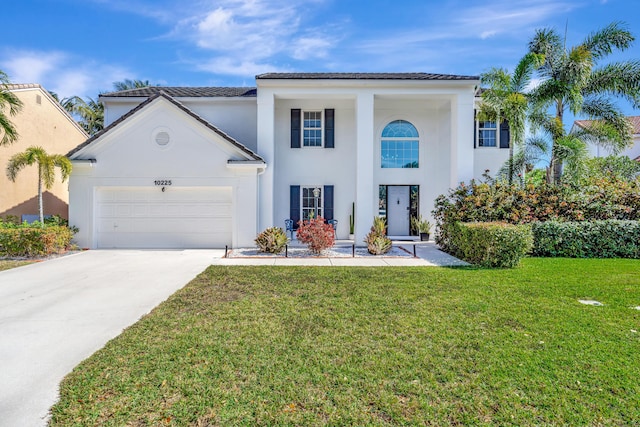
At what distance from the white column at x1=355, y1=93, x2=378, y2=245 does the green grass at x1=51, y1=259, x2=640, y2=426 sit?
23.6ft

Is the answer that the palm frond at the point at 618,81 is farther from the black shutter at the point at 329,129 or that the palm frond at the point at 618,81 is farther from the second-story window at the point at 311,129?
the second-story window at the point at 311,129

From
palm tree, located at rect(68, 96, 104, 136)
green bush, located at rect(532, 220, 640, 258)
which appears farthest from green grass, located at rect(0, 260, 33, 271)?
palm tree, located at rect(68, 96, 104, 136)

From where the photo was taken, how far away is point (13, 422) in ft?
9.54

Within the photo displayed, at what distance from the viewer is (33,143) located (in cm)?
1683

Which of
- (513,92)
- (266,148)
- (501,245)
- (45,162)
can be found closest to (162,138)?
(266,148)

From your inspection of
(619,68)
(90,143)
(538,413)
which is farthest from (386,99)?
(538,413)

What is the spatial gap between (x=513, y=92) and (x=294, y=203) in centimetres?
1026

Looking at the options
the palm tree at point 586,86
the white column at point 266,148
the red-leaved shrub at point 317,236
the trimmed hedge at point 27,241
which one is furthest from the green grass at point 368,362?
the palm tree at point 586,86

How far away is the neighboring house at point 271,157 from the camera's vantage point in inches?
513

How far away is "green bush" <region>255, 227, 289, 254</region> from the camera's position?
464 inches

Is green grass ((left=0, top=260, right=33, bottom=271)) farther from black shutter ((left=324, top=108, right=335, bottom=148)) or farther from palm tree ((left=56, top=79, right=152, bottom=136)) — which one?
palm tree ((left=56, top=79, right=152, bottom=136))

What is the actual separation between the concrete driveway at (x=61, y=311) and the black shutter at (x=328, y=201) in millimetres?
6415

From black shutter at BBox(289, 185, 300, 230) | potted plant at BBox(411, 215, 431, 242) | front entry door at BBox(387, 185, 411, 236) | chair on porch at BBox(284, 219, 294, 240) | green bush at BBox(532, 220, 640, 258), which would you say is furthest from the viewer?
front entry door at BBox(387, 185, 411, 236)

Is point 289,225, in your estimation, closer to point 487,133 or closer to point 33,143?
point 487,133
